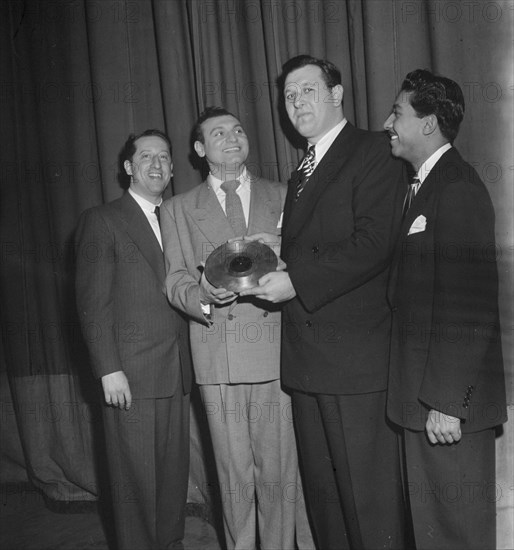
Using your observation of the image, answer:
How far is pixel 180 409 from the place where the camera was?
2432mm

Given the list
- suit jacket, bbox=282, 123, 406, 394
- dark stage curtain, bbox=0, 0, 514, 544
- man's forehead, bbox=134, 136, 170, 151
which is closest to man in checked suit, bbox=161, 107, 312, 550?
suit jacket, bbox=282, 123, 406, 394

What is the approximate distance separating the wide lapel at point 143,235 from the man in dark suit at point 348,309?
2.03 feet

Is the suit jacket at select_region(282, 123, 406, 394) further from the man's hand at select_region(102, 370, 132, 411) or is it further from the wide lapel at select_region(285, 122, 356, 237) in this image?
the man's hand at select_region(102, 370, 132, 411)

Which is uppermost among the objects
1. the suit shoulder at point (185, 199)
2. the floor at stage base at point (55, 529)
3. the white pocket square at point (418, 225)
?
the suit shoulder at point (185, 199)

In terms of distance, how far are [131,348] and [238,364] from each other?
480 mm

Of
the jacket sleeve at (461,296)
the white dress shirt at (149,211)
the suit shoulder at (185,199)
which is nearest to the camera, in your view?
the jacket sleeve at (461,296)

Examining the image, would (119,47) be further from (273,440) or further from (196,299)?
(273,440)

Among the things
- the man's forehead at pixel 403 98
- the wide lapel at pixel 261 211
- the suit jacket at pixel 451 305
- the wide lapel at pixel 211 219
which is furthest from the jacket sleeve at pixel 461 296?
the wide lapel at pixel 211 219

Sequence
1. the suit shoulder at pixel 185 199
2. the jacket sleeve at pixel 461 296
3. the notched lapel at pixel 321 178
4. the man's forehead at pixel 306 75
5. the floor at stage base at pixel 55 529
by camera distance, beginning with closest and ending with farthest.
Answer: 1. the jacket sleeve at pixel 461 296
2. the notched lapel at pixel 321 178
3. the man's forehead at pixel 306 75
4. the suit shoulder at pixel 185 199
5. the floor at stage base at pixel 55 529

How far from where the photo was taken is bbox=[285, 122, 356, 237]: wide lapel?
1940mm

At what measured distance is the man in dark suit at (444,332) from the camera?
64.1 inches

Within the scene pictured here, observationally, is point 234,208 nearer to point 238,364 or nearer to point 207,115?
point 207,115

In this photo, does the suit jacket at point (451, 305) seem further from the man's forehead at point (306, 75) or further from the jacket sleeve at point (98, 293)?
the jacket sleeve at point (98, 293)

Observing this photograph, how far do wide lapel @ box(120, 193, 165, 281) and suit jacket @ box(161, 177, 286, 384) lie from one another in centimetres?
10
